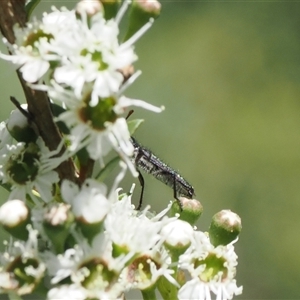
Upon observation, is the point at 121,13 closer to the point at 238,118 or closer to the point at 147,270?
the point at 147,270

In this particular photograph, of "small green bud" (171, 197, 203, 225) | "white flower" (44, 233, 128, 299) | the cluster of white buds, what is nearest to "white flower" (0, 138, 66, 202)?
the cluster of white buds

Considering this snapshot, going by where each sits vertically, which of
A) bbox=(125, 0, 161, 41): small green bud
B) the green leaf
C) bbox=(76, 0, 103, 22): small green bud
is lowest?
the green leaf

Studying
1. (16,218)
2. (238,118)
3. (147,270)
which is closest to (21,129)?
(16,218)

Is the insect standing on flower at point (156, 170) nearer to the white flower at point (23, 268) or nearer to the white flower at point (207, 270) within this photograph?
the white flower at point (207, 270)

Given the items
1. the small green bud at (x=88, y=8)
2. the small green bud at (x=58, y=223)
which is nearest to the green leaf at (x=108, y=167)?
the small green bud at (x=58, y=223)

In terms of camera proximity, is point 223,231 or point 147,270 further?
point 223,231

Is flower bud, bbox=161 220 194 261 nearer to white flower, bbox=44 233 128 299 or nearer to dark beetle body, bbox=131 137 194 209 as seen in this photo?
white flower, bbox=44 233 128 299
